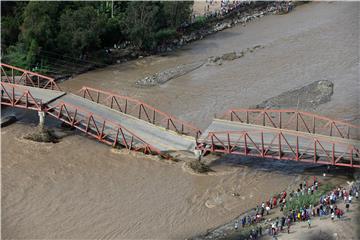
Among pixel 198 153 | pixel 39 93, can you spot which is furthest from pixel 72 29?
pixel 198 153

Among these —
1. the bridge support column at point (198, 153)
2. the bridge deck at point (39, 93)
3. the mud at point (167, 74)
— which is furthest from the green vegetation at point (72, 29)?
the bridge support column at point (198, 153)

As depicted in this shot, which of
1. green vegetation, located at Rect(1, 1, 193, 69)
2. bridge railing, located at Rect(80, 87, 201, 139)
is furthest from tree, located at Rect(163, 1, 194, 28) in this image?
bridge railing, located at Rect(80, 87, 201, 139)

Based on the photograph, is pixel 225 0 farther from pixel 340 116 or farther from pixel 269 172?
pixel 269 172

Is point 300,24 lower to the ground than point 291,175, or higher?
higher

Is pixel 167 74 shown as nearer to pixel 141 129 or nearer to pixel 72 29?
pixel 72 29

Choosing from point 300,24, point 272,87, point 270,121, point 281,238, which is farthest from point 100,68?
point 281,238

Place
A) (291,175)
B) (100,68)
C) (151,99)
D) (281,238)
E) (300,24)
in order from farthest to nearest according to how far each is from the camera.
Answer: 1. (300,24)
2. (100,68)
3. (151,99)
4. (291,175)
5. (281,238)

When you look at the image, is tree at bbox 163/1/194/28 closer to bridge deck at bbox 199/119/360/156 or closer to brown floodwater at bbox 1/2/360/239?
brown floodwater at bbox 1/2/360/239
